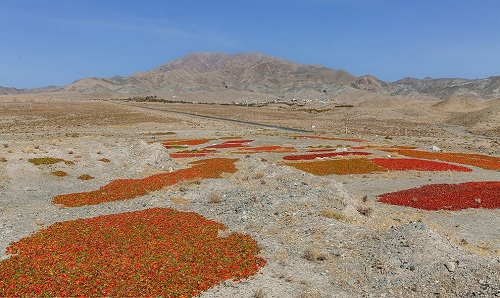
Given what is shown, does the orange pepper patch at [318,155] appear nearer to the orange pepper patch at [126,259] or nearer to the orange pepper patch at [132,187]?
the orange pepper patch at [132,187]

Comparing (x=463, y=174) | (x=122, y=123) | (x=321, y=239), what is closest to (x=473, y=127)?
(x=463, y=174)

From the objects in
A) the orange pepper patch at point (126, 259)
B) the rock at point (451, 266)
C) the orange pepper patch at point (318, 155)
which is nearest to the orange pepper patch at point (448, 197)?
the rock at point (451, 266)

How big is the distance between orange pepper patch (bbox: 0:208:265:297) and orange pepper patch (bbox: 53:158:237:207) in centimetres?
732

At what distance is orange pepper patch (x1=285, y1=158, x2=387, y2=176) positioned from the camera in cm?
4728

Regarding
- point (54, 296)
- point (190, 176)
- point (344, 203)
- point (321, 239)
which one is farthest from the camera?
point (190, 176)

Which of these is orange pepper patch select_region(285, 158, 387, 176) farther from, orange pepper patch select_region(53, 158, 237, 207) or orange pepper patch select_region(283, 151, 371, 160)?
orange pepper patch select_region(53, 158, 237, 207)

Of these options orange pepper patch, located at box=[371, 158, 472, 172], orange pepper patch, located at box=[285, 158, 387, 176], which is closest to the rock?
orange pepper patch, located at box=[285, 158, 387, 176]

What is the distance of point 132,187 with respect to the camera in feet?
118

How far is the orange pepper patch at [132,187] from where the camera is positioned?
32094 millimetres

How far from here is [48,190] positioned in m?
36.6

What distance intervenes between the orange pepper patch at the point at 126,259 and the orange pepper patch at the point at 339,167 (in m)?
25.0

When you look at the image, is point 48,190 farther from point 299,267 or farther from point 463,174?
point 463,174

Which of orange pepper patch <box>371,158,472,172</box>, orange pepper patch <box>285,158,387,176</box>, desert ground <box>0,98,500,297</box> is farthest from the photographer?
orange pepper patch <box>371,158,472,172</box>

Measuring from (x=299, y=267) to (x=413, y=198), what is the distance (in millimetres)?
18064
